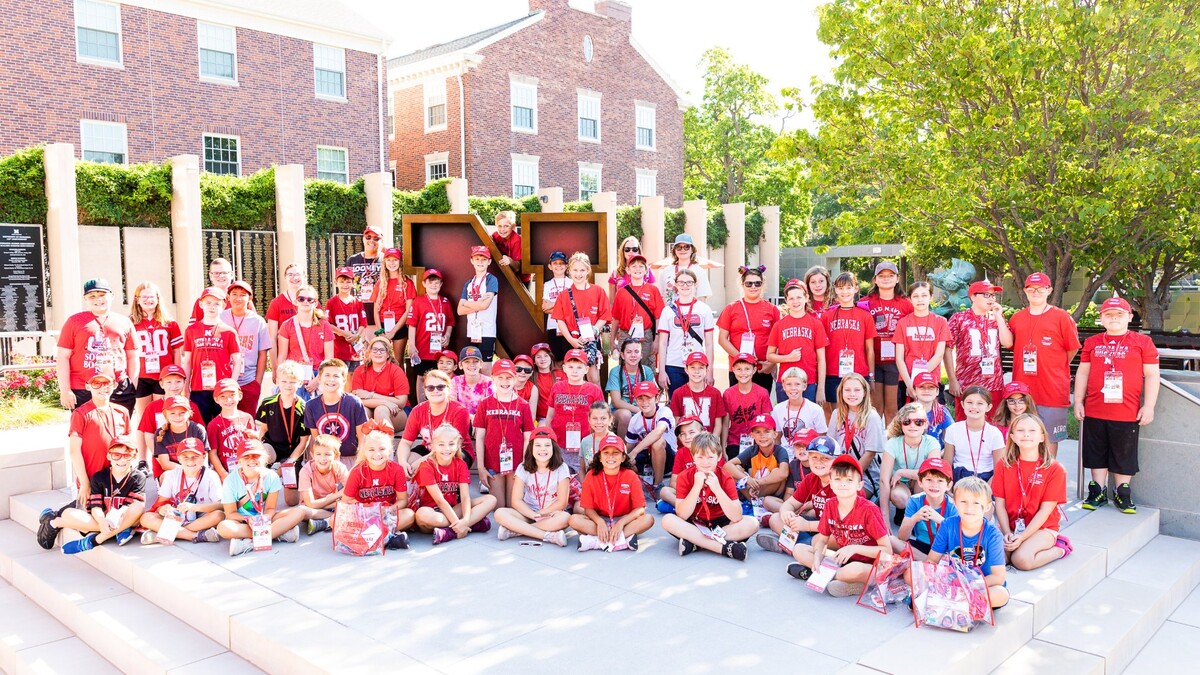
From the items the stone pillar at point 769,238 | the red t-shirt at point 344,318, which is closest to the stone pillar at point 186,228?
the red t-shirt at point 344,318

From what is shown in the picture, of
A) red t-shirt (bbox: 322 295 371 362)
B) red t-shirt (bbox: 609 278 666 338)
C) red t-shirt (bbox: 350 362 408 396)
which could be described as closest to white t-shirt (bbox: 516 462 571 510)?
red t-shirt (bbox: 350 362 408 396)

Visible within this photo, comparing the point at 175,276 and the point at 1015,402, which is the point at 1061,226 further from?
the point at 175,276

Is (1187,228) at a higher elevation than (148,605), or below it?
higher

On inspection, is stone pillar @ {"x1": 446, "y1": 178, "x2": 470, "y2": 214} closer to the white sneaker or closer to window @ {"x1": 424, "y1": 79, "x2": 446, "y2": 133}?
window @ {"x1": 424, "y1": 79, "x2": 446, "y2": 133}

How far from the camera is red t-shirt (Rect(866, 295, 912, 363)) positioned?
8.15m

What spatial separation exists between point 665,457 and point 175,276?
13.5 meters

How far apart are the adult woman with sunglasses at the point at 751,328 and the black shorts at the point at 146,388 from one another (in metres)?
5.44

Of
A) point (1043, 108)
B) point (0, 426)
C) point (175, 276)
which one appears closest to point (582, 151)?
point (175, 276)

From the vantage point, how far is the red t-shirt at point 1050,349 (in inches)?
291

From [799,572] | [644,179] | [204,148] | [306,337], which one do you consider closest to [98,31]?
[204,148]

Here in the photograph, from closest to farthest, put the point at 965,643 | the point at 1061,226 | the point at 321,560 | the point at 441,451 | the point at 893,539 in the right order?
the point at 965,643, the point at 893,539, the point at 321,560, the point at 441,451, the point at 1061,226

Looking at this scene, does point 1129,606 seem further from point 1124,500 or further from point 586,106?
point 586,106

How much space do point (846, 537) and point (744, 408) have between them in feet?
7.51

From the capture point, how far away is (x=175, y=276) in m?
17.4
